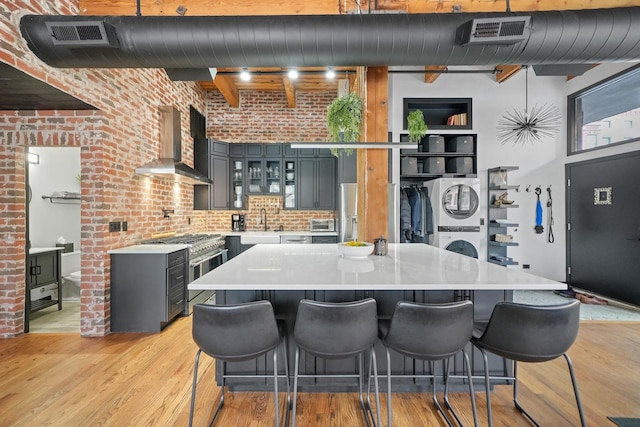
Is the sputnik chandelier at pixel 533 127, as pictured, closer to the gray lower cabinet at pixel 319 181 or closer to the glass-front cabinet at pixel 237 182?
the gray lower cabinet at pixel 319 181

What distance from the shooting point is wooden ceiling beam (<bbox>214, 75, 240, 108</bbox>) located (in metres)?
5.12

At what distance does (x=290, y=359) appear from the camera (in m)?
2.27

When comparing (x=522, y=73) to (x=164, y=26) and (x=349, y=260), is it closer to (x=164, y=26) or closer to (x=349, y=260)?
(x=349, y=260)

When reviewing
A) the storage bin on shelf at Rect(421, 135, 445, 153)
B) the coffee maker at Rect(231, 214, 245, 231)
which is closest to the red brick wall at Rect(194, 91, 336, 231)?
the coffee maker at Rect(231, 214, 245, 231)

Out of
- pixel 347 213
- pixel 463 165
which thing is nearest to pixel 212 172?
pixel 347 213

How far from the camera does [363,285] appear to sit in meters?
1.79

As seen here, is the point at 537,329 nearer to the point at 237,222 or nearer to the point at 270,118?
the point at 237,222

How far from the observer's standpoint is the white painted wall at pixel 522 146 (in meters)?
5.32

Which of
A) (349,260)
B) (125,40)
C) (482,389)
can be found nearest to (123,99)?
(125,40)

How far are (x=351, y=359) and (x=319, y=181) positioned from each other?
156 inches

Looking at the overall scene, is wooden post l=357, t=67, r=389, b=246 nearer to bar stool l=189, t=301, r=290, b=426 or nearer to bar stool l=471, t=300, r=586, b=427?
bar stool l=471, t=300, r=586, b=427

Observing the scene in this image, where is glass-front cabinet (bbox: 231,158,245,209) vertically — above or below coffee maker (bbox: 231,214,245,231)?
above

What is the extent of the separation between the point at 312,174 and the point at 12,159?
406 cm

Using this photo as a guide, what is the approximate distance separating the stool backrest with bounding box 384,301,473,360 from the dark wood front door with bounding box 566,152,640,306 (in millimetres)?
4395
